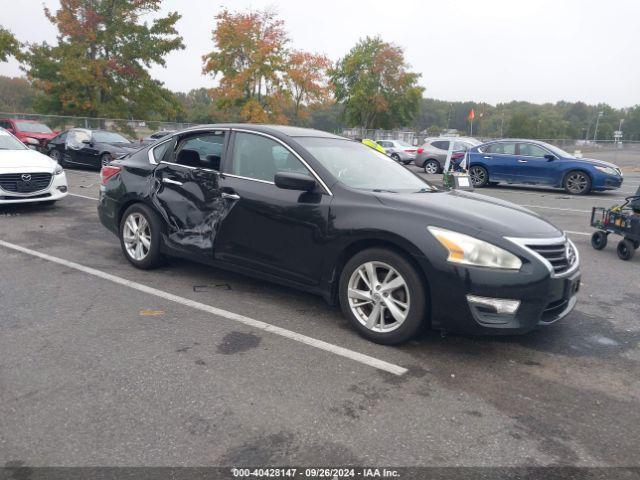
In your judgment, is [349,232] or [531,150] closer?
[349,232]

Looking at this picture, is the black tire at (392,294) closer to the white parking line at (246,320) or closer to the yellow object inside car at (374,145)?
the white parking line at (246,320)

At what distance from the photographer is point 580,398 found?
335cm

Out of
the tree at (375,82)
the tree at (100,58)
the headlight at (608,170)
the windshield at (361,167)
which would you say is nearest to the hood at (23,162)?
the windshield at (361,167)

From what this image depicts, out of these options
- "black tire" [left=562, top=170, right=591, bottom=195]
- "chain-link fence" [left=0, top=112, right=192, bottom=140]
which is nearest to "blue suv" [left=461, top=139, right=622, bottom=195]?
"black tire" [left=562, top=170, right=591, bottom=195]

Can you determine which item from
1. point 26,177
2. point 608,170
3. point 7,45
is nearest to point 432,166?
point 608,170

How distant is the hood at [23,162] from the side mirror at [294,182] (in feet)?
20.8

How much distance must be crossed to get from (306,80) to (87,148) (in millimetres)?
23089

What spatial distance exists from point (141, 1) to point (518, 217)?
33.9 meters

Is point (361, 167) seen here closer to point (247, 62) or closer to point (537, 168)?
point (537, 168)

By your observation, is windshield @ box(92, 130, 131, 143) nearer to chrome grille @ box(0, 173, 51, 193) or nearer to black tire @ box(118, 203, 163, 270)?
chrome grille @ box(0, 173, 51, 193)

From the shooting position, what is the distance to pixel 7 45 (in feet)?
92.6

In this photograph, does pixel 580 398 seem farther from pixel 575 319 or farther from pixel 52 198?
pixel 52 198

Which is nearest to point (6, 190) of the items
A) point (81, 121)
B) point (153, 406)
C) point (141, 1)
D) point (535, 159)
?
point (153, 406)

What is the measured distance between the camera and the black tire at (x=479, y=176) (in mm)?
16797
